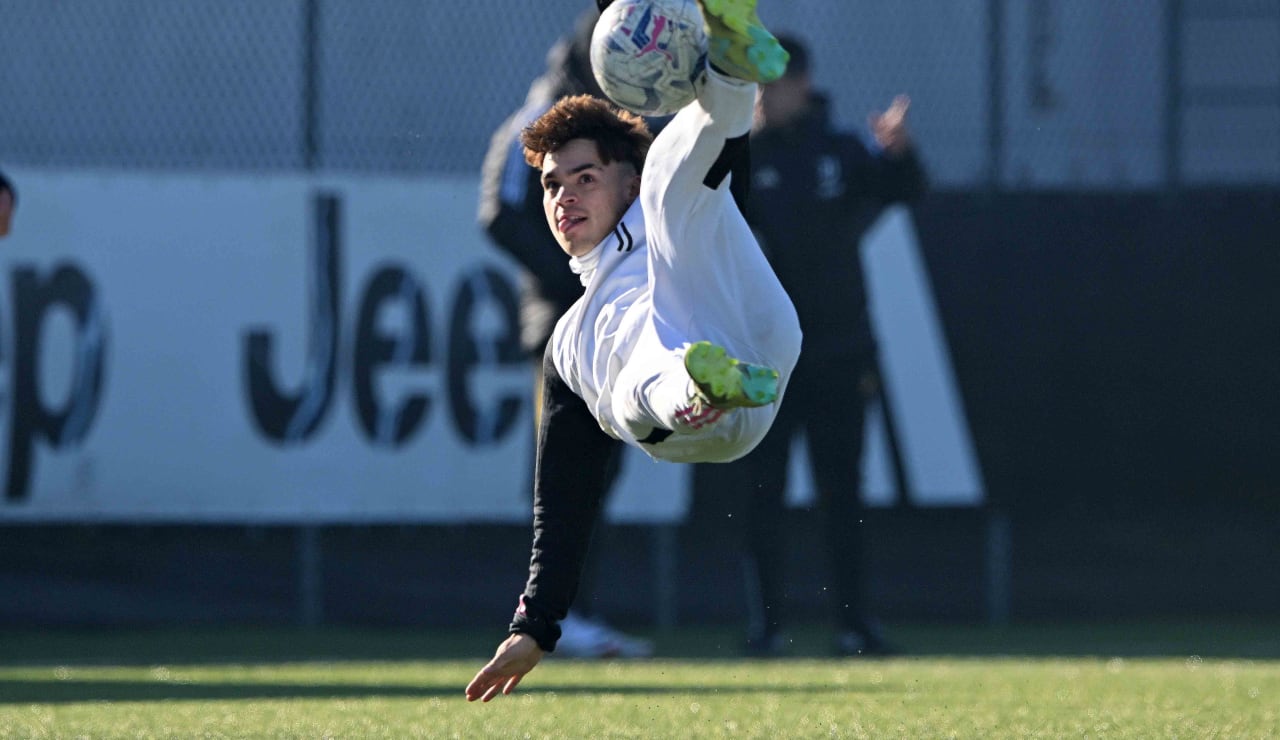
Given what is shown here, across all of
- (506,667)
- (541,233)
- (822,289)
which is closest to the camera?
(506,667)

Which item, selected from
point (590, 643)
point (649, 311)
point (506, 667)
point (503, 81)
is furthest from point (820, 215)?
point (506, 667)

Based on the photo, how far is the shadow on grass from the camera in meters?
6.40

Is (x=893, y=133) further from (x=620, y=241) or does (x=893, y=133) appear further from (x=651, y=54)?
(x=651, y=54)

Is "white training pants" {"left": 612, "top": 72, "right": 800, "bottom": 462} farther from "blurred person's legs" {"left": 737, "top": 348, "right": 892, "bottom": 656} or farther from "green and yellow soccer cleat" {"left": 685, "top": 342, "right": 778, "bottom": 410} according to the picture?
"blurred person's legs" {"left": 737, "top": 348, "right": 892, "bottom": 656}

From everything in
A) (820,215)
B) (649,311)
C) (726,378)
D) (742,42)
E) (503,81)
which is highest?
(503,81)

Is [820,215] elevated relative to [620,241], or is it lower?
elevated

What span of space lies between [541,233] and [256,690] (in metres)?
2.15

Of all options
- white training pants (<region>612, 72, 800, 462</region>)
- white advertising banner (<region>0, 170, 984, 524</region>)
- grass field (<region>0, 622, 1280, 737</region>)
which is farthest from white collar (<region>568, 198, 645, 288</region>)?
white advertising banner (<region>0, 170, 984, 524</region>)

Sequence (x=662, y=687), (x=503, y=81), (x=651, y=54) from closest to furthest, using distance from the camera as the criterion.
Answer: (x=651, y=54)
(x=662, y=687)
(x=503, y=81)

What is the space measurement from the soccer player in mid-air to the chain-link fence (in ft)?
15.1

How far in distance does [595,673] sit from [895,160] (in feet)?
7.96

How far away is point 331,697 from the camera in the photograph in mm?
6391

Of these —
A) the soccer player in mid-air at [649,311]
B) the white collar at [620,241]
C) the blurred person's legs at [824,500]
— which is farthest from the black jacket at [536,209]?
the white collar at [620,241]

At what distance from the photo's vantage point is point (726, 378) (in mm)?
4223
